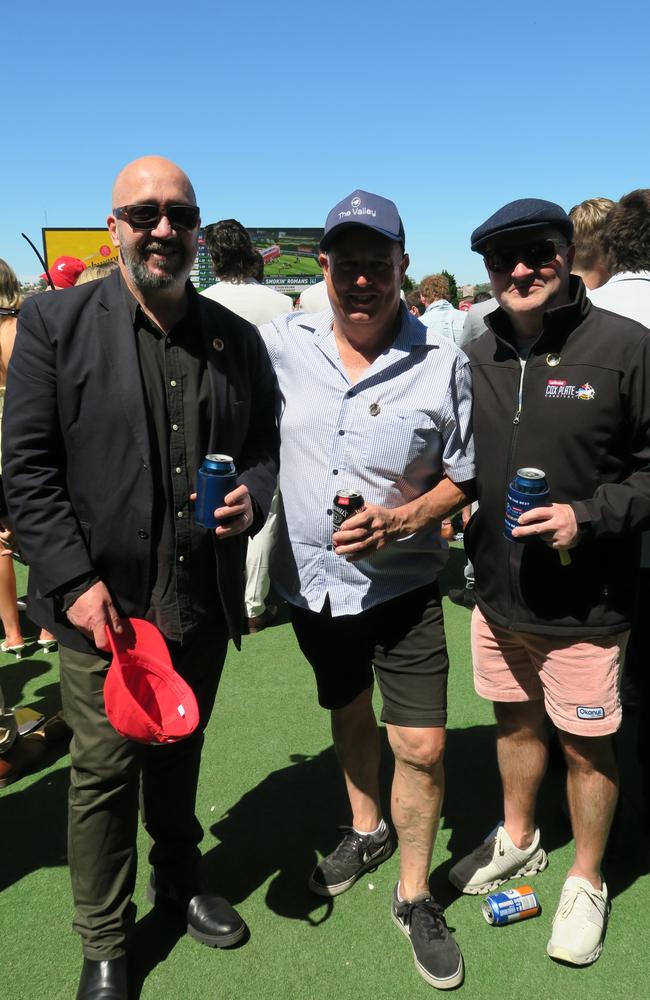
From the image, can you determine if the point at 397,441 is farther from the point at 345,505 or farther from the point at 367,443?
the point at 345,505

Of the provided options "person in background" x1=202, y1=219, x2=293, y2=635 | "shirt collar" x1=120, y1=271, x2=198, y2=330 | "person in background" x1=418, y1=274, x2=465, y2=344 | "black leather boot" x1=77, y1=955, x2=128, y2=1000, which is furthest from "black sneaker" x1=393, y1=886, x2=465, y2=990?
"person in background" x1=418, y1=274, x2=465, y2=344

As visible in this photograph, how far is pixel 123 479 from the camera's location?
217 cm

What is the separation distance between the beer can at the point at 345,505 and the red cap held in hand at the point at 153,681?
634 millimetres

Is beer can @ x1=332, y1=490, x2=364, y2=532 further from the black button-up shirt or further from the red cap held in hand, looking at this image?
the red cap held in hand

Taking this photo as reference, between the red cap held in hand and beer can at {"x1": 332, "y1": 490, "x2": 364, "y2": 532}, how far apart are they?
0.63 m

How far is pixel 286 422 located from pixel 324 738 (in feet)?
6.26

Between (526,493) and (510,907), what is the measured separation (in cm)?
151

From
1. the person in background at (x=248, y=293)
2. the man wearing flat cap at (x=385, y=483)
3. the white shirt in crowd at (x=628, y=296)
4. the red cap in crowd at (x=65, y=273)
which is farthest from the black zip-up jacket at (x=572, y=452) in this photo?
the red cap in crowd at (x=65, y=273)

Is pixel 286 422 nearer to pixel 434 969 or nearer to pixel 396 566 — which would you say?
pixel 396 566

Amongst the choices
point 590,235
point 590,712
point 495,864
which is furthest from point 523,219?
point 495,864

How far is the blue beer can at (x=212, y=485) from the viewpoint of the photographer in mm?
2129

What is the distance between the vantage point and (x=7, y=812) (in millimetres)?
3324

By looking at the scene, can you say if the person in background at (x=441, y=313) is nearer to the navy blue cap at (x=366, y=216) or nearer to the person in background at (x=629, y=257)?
the person in background at (x=629, y=257)

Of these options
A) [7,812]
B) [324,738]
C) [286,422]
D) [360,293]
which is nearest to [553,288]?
[360,293]
